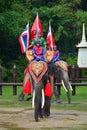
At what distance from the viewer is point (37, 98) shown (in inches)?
384

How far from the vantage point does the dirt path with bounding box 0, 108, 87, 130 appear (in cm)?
888

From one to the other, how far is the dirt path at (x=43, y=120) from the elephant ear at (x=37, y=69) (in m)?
0.89

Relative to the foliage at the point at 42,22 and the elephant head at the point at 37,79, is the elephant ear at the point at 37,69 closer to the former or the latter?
the elephant head at the point at 37,79

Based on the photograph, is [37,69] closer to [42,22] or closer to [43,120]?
[43,120]

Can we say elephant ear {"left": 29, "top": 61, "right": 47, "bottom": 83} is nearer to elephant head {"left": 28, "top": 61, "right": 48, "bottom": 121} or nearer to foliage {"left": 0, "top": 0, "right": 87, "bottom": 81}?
elephant head {"left": 28, "top": 61, "right": 48, "bottom": 121}

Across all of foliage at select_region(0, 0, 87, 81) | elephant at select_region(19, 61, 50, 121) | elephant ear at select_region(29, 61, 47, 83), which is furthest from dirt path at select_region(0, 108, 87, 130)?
foliage at select_region(0, 0, 87, 81)

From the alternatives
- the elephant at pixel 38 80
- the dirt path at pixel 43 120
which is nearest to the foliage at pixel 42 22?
the dirt path at pixel 43 120

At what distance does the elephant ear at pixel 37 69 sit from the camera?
9680 mm

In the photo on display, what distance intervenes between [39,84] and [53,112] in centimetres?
194

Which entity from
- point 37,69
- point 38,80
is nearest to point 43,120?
point 38,80

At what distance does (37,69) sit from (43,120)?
1.09 metres

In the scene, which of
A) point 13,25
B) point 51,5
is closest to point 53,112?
point 13,25

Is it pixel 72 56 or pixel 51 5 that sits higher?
pixel 51 5

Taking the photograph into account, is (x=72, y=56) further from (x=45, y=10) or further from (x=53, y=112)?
(x=53, y=112)
